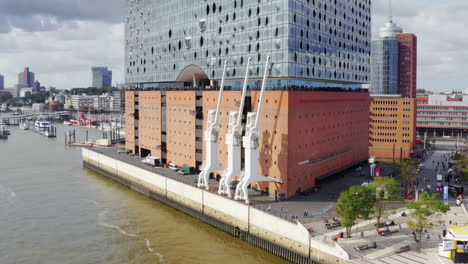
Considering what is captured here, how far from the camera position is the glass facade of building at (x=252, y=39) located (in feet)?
221

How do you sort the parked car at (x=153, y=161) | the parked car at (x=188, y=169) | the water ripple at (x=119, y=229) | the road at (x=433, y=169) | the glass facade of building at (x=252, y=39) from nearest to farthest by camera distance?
the water ripple at (x=119, y=229) → the glass facade of building at (x=252, y=39) → the road at (x=433, y=169) → the parked car at (x=188, y=169) → the parked car at (x=153, y=161)

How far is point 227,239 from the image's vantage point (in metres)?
58.9

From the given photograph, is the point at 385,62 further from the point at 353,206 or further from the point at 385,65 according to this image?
the point at 353,206

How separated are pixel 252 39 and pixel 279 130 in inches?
632

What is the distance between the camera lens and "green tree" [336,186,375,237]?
48500 millimetres

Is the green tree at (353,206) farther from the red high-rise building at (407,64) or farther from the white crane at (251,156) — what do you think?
the red high-rise building at (407,64)

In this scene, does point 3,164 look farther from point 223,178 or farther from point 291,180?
point 291,180

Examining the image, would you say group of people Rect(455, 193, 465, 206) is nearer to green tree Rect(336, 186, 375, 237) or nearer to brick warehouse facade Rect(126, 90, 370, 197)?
green tree Rect(336, 186, 375, 237)

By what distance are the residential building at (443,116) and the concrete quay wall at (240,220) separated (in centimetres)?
12190

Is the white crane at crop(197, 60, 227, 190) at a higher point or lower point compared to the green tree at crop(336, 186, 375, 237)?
higher

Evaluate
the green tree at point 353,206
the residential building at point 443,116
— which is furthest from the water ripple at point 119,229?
the residential building at point 443,116

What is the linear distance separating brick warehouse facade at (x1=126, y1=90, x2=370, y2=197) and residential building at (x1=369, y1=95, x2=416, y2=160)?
19535 mm

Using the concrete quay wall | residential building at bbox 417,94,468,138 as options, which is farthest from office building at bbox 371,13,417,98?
the concrete quay wall

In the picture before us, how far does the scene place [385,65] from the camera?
591ft
